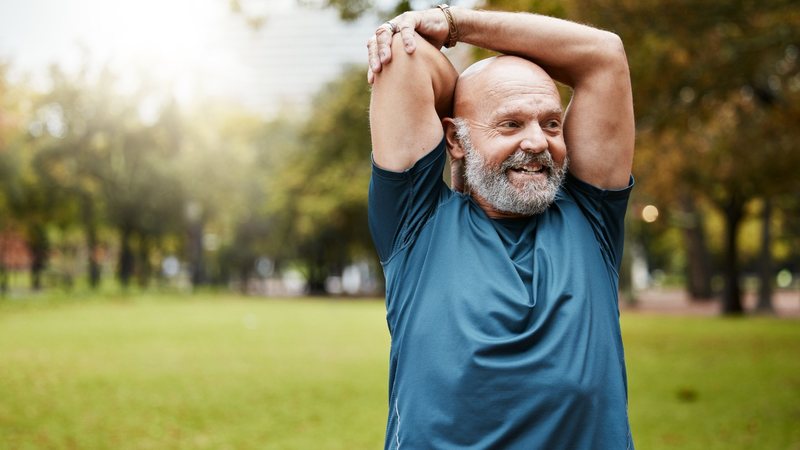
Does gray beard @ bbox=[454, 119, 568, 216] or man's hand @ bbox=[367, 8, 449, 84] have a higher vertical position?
man's hand @ bbox=[367, 8, 449, 84]

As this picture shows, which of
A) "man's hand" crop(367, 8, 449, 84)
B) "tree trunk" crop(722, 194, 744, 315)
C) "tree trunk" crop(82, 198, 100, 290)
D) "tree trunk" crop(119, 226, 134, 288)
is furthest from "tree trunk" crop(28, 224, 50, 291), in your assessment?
"man's hand" crop(367, 8, 449, 84)

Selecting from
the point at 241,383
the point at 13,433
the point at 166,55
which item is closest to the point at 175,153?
the point at 166,55

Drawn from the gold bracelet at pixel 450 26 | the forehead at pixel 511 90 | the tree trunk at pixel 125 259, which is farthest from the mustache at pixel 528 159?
the tree trunk at pixel 125 259

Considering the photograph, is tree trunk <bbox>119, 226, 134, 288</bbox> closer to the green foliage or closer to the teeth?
the green foliage

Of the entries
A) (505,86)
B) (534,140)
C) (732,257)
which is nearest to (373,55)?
(505,86)

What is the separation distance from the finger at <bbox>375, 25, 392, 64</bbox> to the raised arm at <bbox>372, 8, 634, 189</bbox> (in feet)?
0.22

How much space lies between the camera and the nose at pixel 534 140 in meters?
1.95

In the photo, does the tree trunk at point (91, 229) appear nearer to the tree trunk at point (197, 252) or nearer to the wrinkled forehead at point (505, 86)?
the tree trunk at point (197, 252)

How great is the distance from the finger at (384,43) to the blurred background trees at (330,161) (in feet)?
19.0

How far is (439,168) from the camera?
2027 millimetres

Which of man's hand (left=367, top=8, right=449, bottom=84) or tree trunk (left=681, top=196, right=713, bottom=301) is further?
tree trunk (left=681, top=196, right=713, bottom=301)

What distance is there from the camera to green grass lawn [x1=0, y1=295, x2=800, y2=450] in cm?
819

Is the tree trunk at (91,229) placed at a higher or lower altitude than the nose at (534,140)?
lower

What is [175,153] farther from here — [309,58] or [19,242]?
[309,58]
